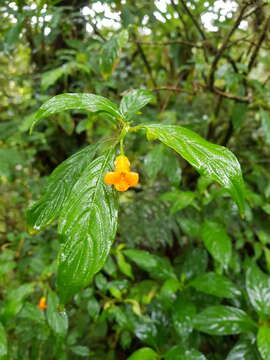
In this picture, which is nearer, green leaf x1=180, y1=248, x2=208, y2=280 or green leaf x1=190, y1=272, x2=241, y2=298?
green leaf x1=190, y1=272, x2=241, y2=298

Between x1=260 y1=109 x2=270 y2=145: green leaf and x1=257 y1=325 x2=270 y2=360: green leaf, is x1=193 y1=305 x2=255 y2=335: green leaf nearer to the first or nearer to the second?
x1=257 y1=325 x2=270 y2=360: green leaf

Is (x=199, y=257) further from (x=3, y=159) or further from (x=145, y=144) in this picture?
(x=3, y=159)

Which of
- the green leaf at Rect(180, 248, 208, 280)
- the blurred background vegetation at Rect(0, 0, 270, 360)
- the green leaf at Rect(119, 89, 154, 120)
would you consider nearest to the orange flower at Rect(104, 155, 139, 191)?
the green leaf at Rect(119, 89, 154, 120)

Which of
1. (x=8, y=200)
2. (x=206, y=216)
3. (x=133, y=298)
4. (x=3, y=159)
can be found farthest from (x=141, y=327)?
(x=8, y=200)

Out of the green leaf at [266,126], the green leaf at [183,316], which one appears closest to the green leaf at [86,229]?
the green leaf at [183,316]

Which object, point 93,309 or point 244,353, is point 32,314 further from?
point 244,353

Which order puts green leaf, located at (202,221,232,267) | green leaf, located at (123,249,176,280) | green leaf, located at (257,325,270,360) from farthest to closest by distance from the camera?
green leaf, located at (123,249,176,280) < green leaf, located at (202,221,232,267) < green leaf, located at (257,325,270,360)

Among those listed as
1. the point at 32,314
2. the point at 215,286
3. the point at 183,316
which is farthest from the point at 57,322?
the point at 215,286

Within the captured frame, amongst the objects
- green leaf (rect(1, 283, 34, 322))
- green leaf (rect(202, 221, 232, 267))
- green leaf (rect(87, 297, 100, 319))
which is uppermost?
green leaf (rect(202, 221, 232, 267))

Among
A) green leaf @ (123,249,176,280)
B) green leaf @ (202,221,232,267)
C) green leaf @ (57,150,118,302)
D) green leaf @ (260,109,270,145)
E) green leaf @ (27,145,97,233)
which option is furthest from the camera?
green leaf @ (260,109,270,145)
